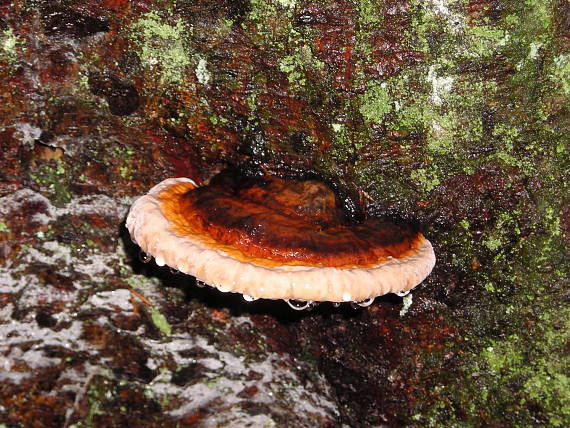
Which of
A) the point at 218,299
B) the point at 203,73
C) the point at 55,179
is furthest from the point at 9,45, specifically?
the point at 218,299

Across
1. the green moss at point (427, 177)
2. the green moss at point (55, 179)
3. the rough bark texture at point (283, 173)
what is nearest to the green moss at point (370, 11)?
the rough bark texture at point (283, 173)

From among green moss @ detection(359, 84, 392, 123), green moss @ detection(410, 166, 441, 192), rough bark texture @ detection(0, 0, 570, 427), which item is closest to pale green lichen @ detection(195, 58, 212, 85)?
rough bark texture @ detection(0, 0, 570, 427)

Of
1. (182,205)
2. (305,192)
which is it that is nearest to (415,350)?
(305,192)

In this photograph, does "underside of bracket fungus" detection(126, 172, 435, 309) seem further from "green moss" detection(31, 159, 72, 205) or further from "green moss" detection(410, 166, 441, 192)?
"green moss" detection(31, 159, 72, 205)

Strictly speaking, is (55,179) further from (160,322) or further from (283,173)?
(283,173)

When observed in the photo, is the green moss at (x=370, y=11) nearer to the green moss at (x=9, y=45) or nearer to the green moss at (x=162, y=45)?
the green moss at (x=162, y=45)
